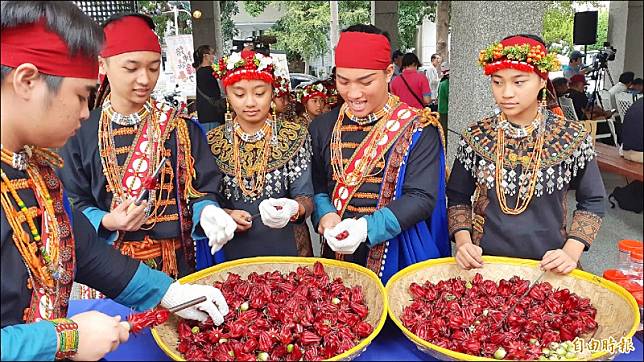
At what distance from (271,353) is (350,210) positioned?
0.80 m

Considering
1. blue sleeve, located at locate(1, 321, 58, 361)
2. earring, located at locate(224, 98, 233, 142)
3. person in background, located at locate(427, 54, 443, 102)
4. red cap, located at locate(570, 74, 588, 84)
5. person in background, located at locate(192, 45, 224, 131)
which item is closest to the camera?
blue sleeve, located at locate(1, 321, 58, 361)

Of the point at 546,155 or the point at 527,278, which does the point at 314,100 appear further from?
the point at 527,278

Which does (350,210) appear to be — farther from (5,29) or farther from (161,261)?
(5,29)

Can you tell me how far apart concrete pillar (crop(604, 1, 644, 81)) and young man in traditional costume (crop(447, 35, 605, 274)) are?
22 cm

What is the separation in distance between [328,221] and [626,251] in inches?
37.2

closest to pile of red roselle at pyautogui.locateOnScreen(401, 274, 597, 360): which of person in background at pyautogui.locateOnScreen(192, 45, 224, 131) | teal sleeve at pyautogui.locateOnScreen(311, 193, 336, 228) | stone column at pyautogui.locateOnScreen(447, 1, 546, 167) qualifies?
teal sleeve at pyautogui.locateOnScreen(311, 193, 336, 228)

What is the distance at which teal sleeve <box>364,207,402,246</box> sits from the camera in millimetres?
1748

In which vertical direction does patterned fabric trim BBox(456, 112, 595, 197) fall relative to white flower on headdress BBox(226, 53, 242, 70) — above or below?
below

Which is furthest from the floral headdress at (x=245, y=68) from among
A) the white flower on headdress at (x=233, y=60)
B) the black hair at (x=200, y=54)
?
the black hair at (x=200, y=54)

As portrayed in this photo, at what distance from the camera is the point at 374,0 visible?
12023 mm

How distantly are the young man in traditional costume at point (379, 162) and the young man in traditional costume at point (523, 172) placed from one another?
15 centimetres

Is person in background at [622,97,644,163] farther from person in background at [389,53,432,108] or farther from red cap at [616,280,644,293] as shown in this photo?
person in background at [389,53,432,108]

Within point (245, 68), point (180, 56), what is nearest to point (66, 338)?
point (245, 68)

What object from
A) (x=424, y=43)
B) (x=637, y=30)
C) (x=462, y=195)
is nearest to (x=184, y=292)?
(x=462, y=195)
